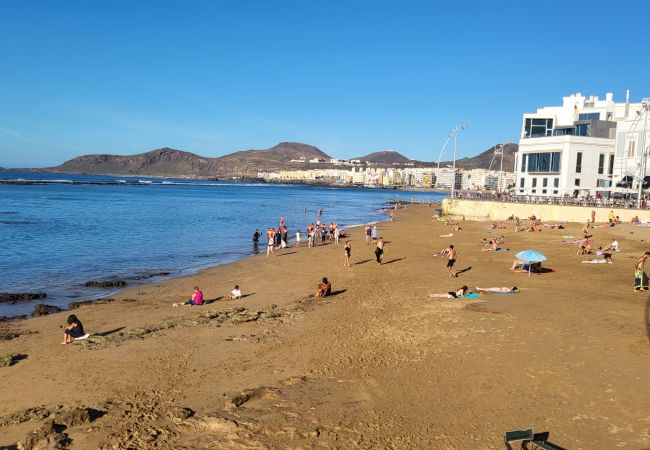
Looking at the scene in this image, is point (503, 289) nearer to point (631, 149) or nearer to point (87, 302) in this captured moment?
point (87, 302)

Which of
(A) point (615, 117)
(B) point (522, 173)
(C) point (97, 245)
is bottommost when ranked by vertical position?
(C) point (97, 245)

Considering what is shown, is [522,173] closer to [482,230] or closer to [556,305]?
[482,230]

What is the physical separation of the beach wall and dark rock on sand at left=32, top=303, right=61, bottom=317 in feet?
116

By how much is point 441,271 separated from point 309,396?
13.2 metres

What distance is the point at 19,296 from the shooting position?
16.8 m

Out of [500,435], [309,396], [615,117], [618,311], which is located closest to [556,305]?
[618,311]

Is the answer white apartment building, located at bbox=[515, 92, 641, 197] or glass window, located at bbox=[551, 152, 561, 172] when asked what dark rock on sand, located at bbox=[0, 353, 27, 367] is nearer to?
white apartment building, located at bbox=[515, 92, 641, 197]

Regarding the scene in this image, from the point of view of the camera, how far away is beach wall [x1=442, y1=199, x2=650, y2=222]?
34.7 meters

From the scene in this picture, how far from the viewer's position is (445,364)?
958 cm

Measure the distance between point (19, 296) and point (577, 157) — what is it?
44423 millimetres

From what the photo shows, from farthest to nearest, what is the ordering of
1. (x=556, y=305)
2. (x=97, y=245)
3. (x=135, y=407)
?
(x=97, y=245), (x=556, y=305), (x=135, y=407)

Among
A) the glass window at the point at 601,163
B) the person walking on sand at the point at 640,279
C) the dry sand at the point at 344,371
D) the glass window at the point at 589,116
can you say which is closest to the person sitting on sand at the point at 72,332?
the dry sand at the point at 344,371

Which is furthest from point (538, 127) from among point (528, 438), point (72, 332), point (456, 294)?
point (528, 438)

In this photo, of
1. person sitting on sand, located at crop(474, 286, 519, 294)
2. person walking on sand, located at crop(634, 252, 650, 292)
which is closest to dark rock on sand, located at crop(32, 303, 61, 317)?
person sitting on sand, located at crop(474, 286, 519, 294)
